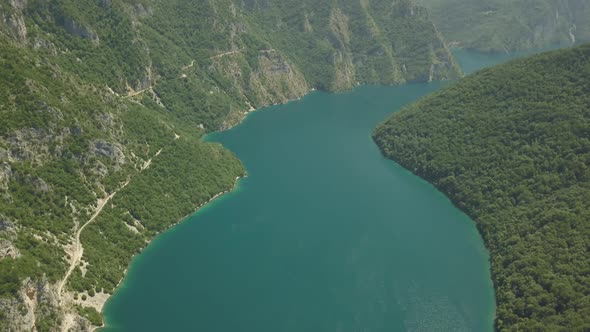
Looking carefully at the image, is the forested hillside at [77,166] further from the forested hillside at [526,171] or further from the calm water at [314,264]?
the forested hillside at [526,171]

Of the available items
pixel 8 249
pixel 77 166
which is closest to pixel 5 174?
pixel 77 166

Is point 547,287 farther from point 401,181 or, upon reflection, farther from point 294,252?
point 401,181

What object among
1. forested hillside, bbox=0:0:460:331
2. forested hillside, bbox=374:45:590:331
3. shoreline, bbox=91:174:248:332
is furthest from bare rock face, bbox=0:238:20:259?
forested hillside, bbox=374:45:590:331

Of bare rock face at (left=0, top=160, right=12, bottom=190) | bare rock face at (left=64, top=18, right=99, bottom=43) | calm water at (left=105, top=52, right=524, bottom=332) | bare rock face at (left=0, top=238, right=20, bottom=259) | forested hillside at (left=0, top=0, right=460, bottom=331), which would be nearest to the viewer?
bare rock face at (left=0, top=238, right=20, bottom=259)

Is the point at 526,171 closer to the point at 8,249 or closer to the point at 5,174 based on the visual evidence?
the point at 8,249

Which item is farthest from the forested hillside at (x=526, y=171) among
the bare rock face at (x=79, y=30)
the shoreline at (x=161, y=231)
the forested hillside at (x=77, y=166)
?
the bare rock face at (x=79, y=30)

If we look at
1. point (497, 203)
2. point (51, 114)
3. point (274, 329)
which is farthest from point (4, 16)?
point (497, 203)

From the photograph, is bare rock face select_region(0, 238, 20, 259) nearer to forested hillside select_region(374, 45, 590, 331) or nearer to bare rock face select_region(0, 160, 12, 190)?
bare rock face select_region(0, 160, 12, 190)
